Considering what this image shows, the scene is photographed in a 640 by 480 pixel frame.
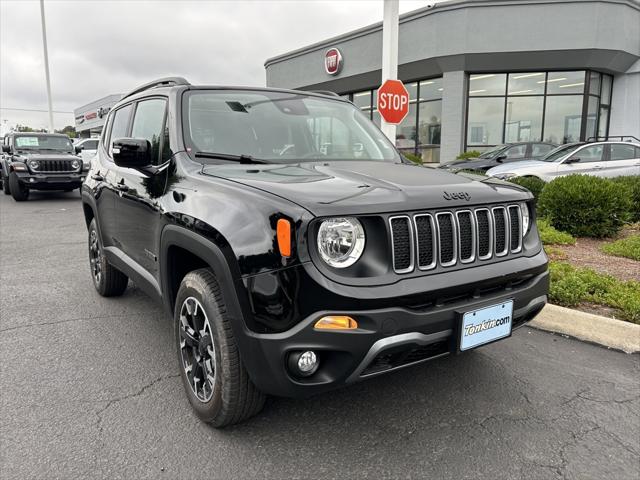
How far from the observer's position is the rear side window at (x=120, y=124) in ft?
13.9

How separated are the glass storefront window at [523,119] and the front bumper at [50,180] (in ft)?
51.9

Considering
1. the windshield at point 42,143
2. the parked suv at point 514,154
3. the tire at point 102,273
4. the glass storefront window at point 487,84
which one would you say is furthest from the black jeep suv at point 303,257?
the glass storefront window at point 487,84

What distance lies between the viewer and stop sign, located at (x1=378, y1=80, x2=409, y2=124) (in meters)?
9.01

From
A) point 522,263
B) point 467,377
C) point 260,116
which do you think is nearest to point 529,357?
point 467,377

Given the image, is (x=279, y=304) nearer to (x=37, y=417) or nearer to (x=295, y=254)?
(x=295, y=254)

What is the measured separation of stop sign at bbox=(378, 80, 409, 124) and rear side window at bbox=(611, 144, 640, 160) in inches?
222

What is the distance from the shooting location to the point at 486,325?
2.43 meters

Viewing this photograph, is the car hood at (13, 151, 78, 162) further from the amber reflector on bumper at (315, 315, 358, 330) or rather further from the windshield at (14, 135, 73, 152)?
the amber reflector on bumper at (315, 315, 358, 330)

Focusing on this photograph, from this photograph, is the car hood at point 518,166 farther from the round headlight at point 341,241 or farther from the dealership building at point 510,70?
the round headlight at point 341,241

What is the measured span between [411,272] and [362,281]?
256 millimetres

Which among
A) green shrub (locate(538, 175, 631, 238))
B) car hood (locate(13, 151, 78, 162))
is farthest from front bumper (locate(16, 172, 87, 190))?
green shrub (locate(538, 175, 631, 238))

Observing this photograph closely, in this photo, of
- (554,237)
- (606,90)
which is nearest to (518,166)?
(554,237)

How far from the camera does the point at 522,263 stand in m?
2.67

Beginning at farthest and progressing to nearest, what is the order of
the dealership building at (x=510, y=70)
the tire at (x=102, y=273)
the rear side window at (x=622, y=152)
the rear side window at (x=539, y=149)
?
1. the dealership building at (x=510, y=70)
2. the rear side window at (x=539, y=149)
3. the rear side window at (x=622, y=152)
4. the tire at (x=102, y=273)
